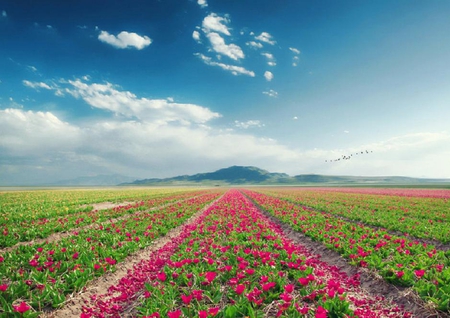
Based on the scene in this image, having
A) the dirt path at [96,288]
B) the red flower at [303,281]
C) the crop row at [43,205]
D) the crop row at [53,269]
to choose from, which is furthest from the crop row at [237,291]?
the crop row at [43,205]

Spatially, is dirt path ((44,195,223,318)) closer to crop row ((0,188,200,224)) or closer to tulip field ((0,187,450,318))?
tulip field ((0,187,450,318))

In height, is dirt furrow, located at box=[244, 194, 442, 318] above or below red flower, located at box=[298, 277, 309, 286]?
below

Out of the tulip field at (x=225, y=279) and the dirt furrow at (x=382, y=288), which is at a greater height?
the tulip field at (x=225, y=279)

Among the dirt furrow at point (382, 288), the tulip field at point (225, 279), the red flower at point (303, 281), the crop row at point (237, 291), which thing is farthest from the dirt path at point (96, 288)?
the dirt furrow at point (382, 288)

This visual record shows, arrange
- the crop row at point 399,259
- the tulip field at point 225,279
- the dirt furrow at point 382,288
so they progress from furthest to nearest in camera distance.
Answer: the crop row at point 399,259, the dirt furrow at point 382,288, the tulip field at point 225,279

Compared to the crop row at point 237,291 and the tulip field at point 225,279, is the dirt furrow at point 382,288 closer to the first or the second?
the tulip field at point 225,279

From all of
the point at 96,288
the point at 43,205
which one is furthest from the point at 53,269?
the point at 43,205

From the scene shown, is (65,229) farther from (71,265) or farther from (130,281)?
(130,281)

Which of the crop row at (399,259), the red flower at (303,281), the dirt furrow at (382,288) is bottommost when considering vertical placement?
the dirt furrow at (382,288)

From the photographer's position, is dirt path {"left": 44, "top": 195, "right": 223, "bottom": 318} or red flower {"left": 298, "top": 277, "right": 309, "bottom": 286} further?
dirt path {"left": 44, "top": 195, "right": 223, "bottom": 318}

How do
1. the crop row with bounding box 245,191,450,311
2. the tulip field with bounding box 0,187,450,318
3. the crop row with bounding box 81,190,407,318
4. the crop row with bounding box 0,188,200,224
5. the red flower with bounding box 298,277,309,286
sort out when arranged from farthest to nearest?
the crop row with bounding box 0,188,200,224, the crop row with bounding box 245,191,450,311, the red flower with bounding box 298,277,309,286, the tulip field with bounding box 0,187,450,318, the crop row with bounding box 81,190,407,318

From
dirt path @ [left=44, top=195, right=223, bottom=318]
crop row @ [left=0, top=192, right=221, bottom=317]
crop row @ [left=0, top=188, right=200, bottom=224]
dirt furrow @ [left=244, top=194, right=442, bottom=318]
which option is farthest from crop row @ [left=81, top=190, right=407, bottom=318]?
crop row @ [left=0, top=188, right=200, bottom=224]

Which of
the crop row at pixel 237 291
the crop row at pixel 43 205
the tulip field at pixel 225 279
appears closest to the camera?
the crop row at pixel 237 291

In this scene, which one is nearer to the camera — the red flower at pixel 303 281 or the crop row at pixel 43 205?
the red flower at pixel 303 281
